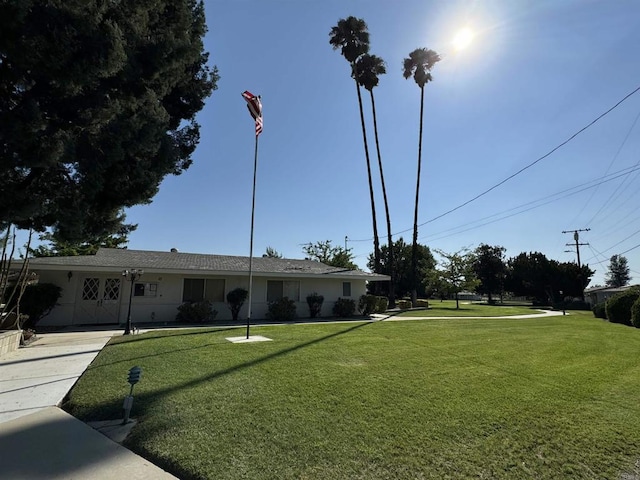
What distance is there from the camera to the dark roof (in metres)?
13.5

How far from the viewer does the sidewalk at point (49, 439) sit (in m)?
2.96

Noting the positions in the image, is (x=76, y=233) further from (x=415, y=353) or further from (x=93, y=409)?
(x=415, y=353)

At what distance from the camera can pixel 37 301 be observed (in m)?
12.8

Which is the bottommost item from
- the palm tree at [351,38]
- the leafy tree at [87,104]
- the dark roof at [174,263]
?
the dark roof at [174,263]

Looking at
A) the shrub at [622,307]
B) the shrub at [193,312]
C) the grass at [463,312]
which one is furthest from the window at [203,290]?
the shrub at [622,307]

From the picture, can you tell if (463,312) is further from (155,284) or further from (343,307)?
(155,284)

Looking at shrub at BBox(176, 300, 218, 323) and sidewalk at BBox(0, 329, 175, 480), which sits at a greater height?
shrub at BBox(176, 300, 218, 323)

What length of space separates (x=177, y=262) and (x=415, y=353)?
12639 mm

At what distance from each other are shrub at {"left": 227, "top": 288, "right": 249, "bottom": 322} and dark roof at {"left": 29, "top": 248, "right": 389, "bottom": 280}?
1014 mm

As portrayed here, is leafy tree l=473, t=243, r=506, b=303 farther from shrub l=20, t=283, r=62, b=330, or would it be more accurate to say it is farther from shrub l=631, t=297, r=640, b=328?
shrub l=20, t=283, r=62, b=330

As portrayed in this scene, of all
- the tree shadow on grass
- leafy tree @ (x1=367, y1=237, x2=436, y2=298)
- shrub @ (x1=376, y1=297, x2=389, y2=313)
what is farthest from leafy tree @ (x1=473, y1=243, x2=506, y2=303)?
the tree shadow on grass

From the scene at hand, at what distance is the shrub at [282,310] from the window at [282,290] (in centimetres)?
69

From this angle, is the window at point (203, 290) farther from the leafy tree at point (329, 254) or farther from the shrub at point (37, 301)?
the leafy tree at point (329, 254)

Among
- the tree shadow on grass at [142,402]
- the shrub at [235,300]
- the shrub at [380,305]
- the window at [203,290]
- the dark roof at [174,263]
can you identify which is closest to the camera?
the tree shadow on grass at [142,402]
